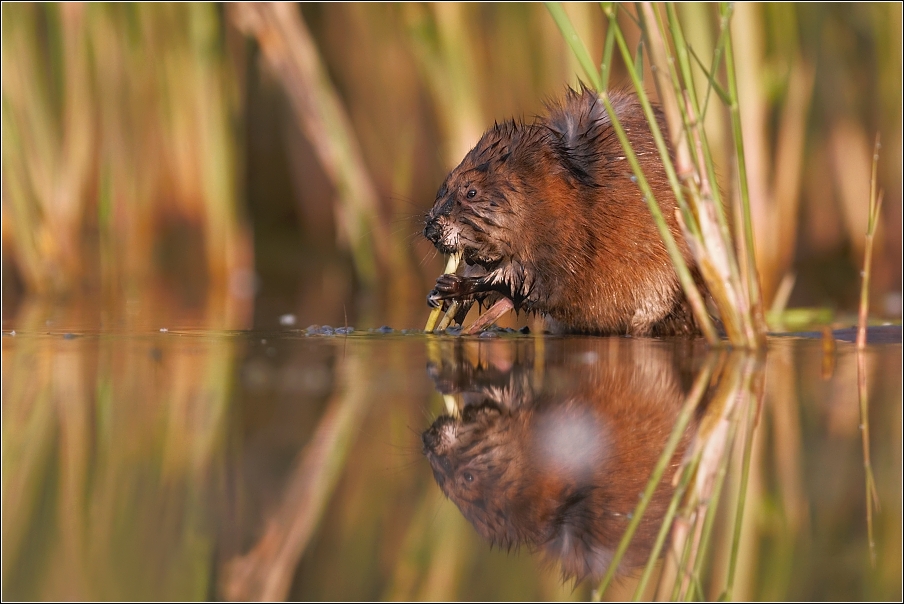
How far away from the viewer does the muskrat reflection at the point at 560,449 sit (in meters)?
1.16

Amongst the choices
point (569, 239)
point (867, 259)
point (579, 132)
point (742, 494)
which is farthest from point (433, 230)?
point (742, 494)

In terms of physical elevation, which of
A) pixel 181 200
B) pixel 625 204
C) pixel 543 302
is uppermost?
pixel 181 200

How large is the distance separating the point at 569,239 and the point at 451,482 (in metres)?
1.58

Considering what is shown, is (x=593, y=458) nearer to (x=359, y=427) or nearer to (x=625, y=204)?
(x=359, y=427)

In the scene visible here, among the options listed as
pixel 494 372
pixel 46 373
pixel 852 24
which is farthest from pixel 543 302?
pixel 852 24

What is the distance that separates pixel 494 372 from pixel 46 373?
864 millimetres

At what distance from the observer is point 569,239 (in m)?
2.80

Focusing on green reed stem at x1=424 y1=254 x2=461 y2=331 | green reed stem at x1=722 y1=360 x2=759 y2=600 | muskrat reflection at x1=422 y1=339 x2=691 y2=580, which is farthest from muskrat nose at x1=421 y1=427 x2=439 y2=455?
green reed stem at x1=424 y1=254 x2=461 y2=331

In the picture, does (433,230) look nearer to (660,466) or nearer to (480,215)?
(480,215)

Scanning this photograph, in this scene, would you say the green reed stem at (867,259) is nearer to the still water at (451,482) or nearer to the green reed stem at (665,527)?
the still water at (451,482)

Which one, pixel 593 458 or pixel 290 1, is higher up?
pixel 290 1

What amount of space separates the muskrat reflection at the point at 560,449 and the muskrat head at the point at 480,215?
0.67 m

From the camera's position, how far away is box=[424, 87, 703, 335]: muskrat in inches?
110

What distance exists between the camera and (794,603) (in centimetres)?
96
